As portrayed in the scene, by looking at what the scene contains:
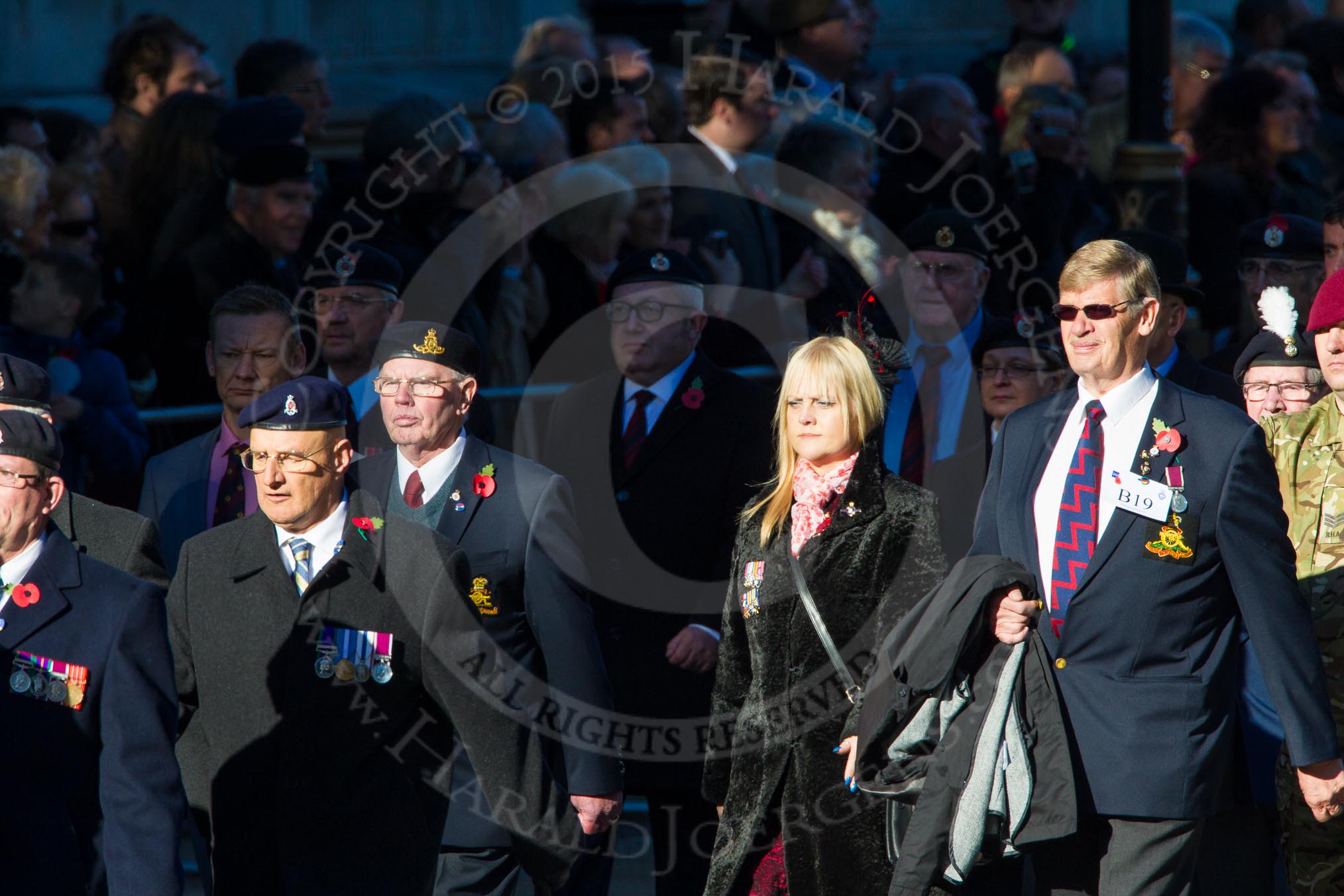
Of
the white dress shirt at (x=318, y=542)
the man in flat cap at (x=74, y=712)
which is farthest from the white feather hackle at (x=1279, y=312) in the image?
the man in flat cap at (x=74, y=712)

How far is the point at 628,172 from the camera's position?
29.7 ft

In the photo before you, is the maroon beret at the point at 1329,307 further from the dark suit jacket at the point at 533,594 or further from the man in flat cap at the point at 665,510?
the dark suit jacket at the point at 533,594

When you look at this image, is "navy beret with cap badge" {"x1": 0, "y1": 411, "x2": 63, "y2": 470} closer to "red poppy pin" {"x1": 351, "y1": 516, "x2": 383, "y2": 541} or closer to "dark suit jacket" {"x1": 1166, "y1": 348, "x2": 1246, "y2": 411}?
"red poppy pin" {"x1": 351, "y1": 516, "x2": 383, "y2": 541}

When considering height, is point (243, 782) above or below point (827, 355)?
below

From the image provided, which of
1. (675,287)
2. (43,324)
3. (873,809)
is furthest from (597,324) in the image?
(873,809)

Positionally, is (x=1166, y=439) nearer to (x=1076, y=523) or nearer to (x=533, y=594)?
(x=1076, y=523)

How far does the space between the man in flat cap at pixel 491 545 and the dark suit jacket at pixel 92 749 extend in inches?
52.1

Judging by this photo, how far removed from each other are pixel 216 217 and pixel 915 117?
11.2ft

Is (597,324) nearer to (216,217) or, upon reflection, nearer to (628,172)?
(628,172)

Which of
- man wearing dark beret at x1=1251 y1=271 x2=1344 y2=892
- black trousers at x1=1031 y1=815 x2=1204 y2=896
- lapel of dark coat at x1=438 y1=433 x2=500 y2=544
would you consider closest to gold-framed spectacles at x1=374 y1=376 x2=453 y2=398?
lapel of dark coat at x1=438 y1=433 x2=500 y2=544

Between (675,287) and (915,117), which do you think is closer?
(675,287)

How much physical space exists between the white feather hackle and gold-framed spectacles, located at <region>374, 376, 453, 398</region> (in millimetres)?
2753

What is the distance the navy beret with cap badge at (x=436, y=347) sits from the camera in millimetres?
6539

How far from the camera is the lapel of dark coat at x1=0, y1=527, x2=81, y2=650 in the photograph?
501cm
